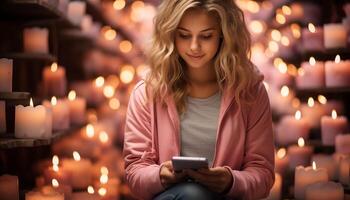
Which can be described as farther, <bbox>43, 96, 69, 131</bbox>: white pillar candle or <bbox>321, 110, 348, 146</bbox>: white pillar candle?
<bbox>321, 110, 348, 146</bbox>: white pillar candle

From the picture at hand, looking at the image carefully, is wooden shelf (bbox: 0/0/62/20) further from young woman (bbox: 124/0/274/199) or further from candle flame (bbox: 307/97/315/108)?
candle flame (bbox: 307/97/315/108)

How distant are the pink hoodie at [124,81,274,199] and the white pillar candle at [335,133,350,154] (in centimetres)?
92

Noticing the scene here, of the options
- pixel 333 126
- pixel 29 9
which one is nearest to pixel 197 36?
pixel 29 9

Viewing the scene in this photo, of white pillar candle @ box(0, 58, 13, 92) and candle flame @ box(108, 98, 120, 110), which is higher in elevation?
white pillar candle @ box(0, 58, 13, 92)

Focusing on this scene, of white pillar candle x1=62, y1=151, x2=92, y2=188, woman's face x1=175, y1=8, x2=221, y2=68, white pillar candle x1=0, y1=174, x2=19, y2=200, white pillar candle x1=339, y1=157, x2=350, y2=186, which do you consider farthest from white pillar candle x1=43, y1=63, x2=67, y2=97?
white pillar candle x1=339, y1=157, x2=350, y2=186

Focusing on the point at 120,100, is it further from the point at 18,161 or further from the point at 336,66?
the point at 336,66

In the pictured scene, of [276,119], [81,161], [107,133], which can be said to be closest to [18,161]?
[81,161]

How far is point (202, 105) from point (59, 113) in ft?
3.06

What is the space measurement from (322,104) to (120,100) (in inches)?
45.5

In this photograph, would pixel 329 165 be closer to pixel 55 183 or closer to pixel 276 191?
pixel 276 191

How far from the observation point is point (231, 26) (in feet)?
7.40

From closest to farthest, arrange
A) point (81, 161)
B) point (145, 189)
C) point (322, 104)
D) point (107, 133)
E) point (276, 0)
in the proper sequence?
point (145, 189) < point (81, 161) < point (322, 104) < point (107, 133) < point (276, 0)

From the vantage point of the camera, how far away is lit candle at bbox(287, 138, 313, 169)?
3.29 meters

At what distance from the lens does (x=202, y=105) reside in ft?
7.76
